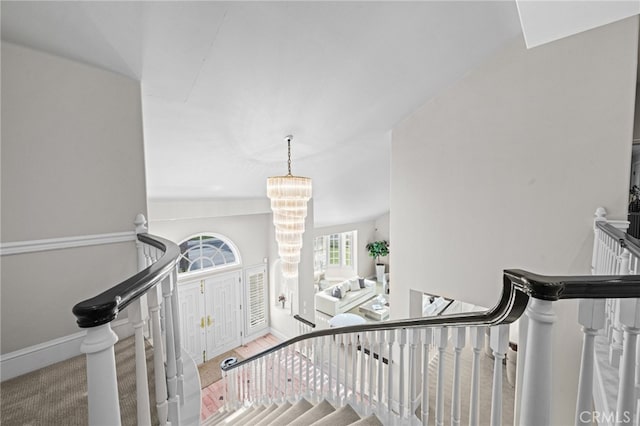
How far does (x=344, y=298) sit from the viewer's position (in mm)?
8172

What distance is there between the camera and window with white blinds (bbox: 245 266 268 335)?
661 centimetres

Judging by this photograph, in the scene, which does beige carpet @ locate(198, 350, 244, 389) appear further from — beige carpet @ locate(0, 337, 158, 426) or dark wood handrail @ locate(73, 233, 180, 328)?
dark wood handrail @ locate(73, 233, 180, 328)

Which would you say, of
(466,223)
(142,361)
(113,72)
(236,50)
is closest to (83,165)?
(113,72)

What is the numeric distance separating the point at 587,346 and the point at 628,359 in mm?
139

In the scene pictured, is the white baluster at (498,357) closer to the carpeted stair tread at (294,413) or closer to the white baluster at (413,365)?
the white baluster at (413,365)

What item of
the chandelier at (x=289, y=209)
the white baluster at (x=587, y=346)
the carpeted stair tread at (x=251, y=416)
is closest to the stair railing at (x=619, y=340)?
the white baluster at (x=587, y=346)

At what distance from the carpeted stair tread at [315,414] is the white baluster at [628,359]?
213 cm

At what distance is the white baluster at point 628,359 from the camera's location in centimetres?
79

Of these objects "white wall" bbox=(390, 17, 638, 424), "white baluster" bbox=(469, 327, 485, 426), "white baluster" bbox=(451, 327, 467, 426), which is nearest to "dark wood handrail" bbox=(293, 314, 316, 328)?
"white wall" bbox=(390, 17, 638, 424)

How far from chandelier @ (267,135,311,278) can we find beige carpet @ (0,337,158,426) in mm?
2112

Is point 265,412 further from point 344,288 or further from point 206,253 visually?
point 344,288

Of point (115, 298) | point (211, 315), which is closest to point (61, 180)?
point (115, 298)

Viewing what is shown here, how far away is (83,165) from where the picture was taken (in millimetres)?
2129

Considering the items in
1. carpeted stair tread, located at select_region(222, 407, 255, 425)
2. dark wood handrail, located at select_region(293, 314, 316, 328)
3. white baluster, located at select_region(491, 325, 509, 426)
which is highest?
white baluster, located at select_region(491, 325, 509, 426)
